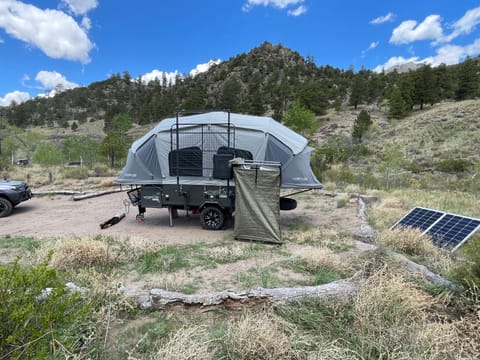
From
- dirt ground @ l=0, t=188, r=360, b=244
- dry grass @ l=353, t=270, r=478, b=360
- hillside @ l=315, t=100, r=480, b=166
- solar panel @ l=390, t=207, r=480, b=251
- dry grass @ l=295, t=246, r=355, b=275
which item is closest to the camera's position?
dry grass @ l=353, t=270, r=478, b=360

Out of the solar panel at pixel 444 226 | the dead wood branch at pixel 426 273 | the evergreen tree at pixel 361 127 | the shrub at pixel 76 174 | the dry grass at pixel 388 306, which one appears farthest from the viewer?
the evergreen tree at pixel 361 127

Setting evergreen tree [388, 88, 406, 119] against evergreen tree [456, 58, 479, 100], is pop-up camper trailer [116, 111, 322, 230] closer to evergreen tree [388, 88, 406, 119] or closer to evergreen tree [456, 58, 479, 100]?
evergreen tree [388, 88, 406, 119]

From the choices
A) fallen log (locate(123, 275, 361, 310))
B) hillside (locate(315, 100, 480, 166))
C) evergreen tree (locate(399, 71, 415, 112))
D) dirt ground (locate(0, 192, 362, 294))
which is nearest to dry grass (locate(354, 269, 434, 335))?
fallen log (locate(123, 275, 361, 310))

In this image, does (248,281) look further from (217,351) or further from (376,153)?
(376,153)

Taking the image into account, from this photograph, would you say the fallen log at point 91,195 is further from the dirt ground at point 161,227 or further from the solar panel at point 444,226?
the solar panel at point 444,226

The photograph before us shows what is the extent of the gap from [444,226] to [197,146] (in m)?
6.32

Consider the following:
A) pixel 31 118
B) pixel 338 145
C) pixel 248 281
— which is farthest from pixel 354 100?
pixel 31 118

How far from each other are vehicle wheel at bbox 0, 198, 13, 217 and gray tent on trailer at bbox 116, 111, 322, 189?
4.91m

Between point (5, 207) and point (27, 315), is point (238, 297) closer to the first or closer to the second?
point (27, 315)

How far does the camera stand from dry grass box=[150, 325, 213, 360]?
2732 millimetres

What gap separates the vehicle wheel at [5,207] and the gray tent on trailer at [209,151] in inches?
193

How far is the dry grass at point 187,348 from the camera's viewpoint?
8.96ft

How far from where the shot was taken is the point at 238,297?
399 centimetres

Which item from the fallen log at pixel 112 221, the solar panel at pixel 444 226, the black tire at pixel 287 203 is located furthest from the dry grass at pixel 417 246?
the fallen log at pixel 112 221
